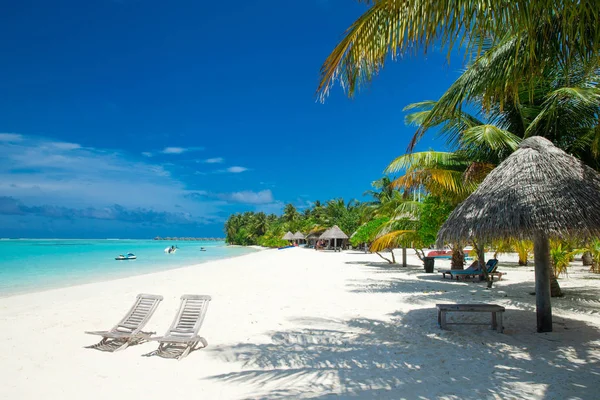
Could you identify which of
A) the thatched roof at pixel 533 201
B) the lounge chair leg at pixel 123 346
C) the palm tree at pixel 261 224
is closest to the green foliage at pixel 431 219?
the thatched roof at pixel 533 201

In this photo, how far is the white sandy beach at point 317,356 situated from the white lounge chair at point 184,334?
16 cm

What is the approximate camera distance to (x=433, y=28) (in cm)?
334

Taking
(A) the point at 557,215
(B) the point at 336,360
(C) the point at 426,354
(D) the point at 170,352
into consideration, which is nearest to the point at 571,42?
(A) the point at 557,215

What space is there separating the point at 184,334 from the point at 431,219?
1050cm

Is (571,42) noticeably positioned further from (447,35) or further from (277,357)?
(277,357)

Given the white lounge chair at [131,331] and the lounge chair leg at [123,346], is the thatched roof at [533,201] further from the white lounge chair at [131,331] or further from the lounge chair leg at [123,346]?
the lounge chair leg at [123,346]

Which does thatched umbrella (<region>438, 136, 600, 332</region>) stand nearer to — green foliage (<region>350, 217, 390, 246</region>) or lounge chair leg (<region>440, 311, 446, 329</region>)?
lounge chair leg (<region>440, 311, 446, 329</region>)

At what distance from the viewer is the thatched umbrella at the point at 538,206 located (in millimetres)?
5316

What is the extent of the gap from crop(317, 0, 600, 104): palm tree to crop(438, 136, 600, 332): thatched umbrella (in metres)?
2.03

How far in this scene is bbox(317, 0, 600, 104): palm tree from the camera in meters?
3.21

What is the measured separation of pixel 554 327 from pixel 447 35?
17.1 feet

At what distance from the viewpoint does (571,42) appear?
13.0ft

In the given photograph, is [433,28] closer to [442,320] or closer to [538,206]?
[538,206]

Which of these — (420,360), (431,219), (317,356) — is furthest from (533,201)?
(431,219)
